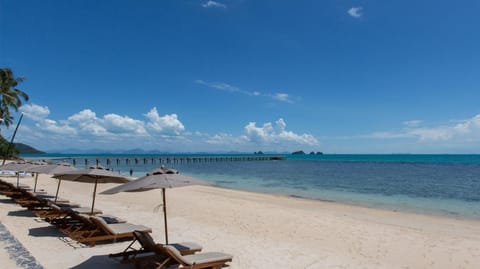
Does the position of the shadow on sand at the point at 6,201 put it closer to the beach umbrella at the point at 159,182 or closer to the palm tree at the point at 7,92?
the beach umbrella at the point at 159,182

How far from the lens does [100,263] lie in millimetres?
5277

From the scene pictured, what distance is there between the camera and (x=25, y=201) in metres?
9.82

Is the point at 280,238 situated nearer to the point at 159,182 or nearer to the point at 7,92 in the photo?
the point at 159,182

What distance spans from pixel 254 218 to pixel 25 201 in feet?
23.6

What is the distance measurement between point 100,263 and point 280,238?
4.25 metres

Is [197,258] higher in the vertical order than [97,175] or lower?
lower

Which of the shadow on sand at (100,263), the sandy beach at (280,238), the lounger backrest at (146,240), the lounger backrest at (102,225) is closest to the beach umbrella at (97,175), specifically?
the lounger backrest at (102,225)

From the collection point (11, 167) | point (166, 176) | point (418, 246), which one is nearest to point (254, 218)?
point (418, 246)

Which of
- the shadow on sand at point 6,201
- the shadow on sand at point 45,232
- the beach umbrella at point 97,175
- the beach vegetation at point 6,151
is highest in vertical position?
the beach vegetation at point 6,151

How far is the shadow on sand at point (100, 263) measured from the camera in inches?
201

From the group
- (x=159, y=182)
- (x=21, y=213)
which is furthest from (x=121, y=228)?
(x=21, y=213)

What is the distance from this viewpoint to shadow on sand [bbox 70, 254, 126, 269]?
5105 mm

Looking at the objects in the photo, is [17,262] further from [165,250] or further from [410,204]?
[410,204]

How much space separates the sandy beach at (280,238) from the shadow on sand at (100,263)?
15 millimetres
